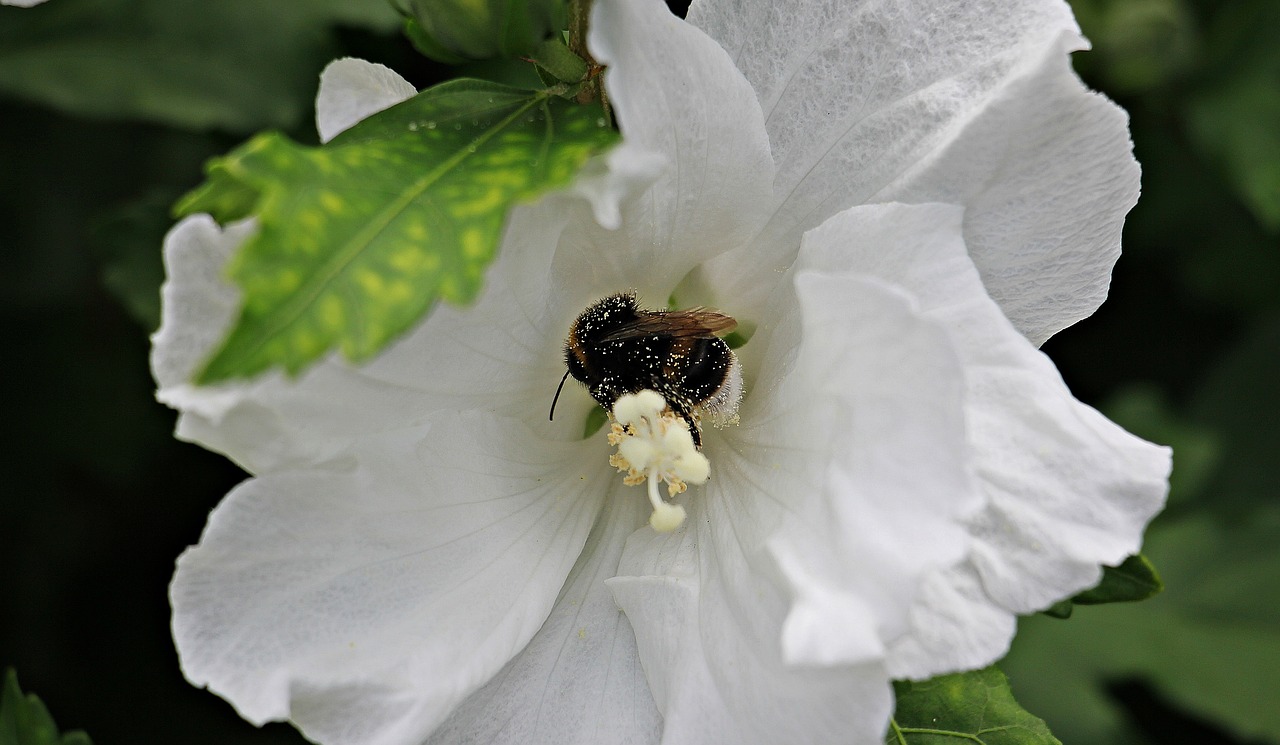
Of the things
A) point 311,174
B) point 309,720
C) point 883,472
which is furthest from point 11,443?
point 883,472

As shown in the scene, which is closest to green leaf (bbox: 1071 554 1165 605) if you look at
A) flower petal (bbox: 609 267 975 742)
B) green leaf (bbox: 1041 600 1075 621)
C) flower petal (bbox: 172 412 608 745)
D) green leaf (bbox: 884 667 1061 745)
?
green leaf (bbox: 1041 600 1075 621)

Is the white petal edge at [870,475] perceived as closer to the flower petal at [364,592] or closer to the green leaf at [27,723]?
the flower petal at [364,592]

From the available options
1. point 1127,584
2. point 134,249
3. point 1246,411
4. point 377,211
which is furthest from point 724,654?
point 1246,411

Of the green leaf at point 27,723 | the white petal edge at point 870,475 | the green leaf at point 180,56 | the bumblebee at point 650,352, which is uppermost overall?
the white petal edge at point 870,475

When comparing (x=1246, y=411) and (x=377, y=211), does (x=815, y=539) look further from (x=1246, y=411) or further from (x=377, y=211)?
(x=1246, y=411)

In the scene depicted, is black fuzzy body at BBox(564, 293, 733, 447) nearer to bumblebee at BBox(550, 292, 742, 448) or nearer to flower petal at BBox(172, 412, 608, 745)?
bumblebee at BBox(550, 292, 742, 448)

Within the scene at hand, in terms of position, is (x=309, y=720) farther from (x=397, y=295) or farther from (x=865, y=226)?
(x=865, y=226)

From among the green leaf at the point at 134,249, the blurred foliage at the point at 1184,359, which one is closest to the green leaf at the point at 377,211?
the green leaf at the point at 134,249
